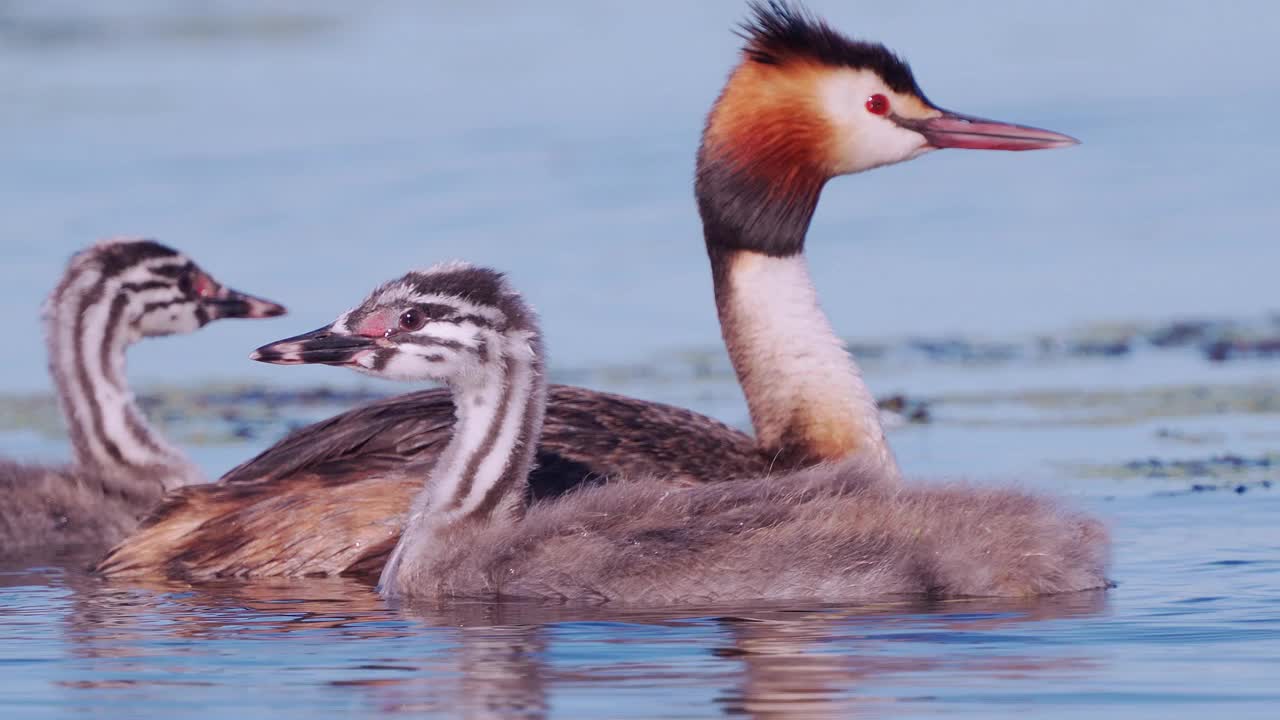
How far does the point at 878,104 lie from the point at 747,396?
1265mm

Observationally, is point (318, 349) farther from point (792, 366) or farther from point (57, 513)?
point (57, 513)

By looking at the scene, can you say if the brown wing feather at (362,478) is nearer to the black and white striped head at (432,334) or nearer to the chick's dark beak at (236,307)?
the black and white striped head at (432,334)

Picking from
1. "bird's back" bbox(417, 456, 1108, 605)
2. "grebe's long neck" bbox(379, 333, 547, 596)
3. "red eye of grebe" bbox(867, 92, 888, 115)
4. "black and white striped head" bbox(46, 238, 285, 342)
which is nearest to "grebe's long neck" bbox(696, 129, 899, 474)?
"red eye of grebe" bbox(867, 92, 888, 115)

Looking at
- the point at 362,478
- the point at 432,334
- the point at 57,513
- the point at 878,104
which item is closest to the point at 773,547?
the point at 432,334

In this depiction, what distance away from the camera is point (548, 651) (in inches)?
332

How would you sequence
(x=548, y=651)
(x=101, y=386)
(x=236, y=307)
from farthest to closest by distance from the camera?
(x=236, y=307) < (x=101, y=386) < (x=548, y=651)

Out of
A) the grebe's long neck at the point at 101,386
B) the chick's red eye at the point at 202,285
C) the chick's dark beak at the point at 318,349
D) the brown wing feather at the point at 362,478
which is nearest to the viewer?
the chick's dark beak at the point at 318,349

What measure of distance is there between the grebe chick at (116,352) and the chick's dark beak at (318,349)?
114 inches

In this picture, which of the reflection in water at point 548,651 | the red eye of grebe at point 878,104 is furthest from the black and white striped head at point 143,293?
the reflection in water at point 548,651

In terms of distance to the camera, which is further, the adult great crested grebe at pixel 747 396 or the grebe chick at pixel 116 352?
the grebe chick at pixel 116 352

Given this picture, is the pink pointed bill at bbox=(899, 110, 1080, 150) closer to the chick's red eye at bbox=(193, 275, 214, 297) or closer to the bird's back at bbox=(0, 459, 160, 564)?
the bird's back at bbox=(0, 459, 160, 564)

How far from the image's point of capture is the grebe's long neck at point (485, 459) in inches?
381

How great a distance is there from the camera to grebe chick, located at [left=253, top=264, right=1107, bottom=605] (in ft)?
30.1

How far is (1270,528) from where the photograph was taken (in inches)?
449
